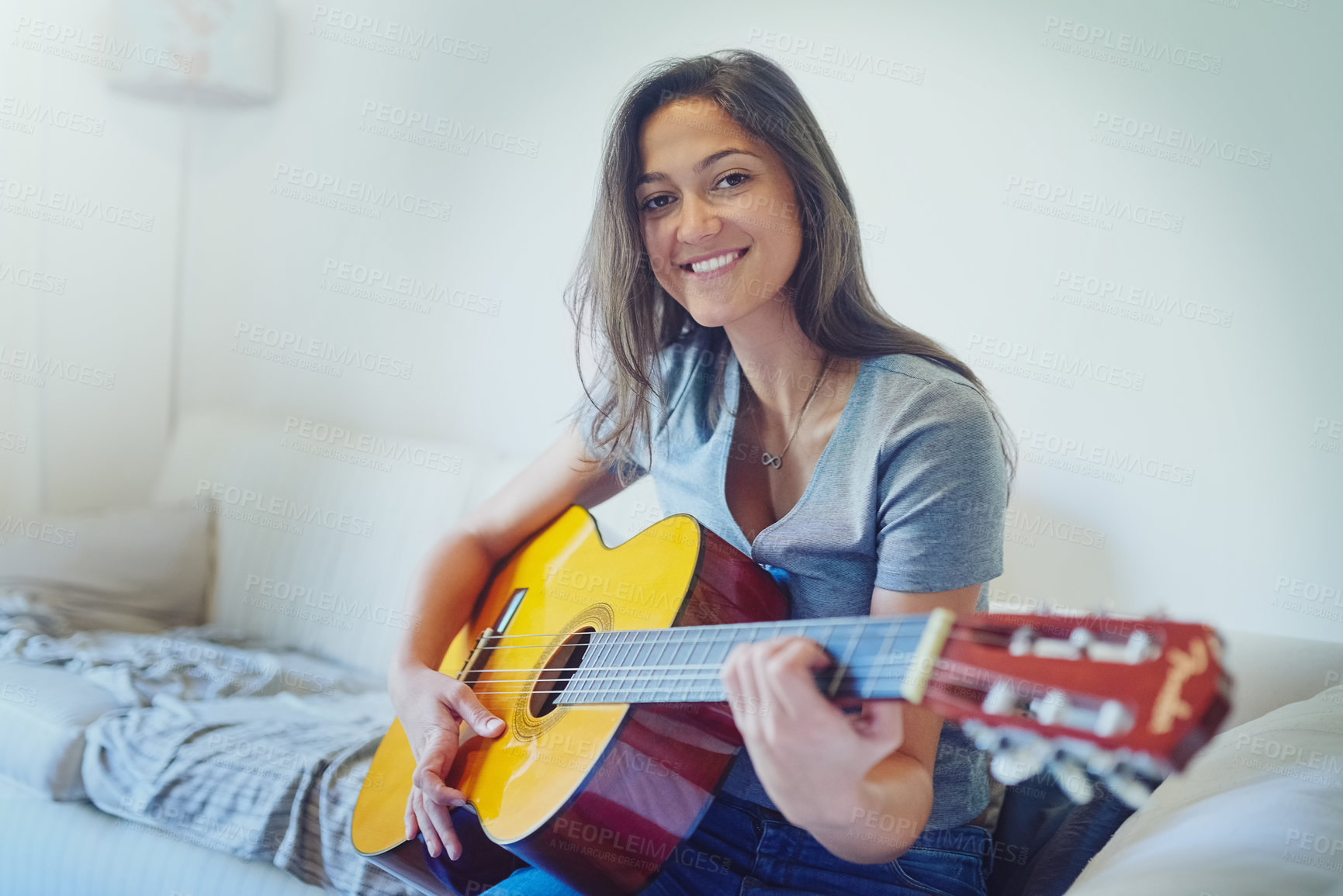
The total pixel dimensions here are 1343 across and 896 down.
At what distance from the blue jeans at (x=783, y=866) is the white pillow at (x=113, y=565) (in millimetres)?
1367

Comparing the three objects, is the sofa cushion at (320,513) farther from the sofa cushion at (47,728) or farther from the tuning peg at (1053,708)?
the tuning peg at (1053,708)

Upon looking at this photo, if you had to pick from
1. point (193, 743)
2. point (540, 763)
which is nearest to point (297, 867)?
point (193, 743)

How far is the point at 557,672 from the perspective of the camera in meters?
0.96

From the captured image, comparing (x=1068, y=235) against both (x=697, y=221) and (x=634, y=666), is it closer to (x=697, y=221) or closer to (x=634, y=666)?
(x=697, y=221)

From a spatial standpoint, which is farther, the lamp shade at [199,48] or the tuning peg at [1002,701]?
the lamp shade at [199,48]

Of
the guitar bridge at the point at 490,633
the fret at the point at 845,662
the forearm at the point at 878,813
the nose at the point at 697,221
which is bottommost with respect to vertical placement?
the guitar bridge at the point at 490,633

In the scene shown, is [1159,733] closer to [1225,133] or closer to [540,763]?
[540,763]

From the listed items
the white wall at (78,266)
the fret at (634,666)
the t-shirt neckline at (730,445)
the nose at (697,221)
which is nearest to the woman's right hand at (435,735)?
the fret at (634,666)

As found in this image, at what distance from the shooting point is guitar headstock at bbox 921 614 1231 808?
0.49 m

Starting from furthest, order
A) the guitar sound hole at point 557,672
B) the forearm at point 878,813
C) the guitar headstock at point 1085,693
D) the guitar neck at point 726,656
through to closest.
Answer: the guitar sound hole at point 557,672, the forearm at point 878,813, the guitar neck at point 726,656, the guitar headstock at point 1085,693

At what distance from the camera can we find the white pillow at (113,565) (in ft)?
6.07

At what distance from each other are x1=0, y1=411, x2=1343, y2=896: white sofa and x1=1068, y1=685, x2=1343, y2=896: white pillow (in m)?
0.13

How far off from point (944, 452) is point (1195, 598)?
0.55 metres

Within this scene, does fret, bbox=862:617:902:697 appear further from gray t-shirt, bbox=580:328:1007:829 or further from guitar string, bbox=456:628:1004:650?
gray t-shirt, bbox=580:328:1007:829
